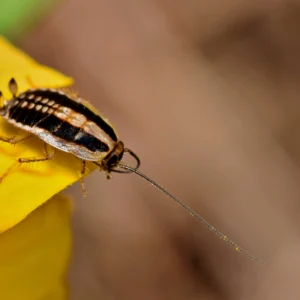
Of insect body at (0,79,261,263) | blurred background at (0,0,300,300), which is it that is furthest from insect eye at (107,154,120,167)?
blurred background at (0,0,300,300)

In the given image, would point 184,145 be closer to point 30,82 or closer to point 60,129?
point 30,82

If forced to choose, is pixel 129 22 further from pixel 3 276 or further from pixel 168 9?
pixel 3 276

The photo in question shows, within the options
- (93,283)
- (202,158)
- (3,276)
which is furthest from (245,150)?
(3,276)

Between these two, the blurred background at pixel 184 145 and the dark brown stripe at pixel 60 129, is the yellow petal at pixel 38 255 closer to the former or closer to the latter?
the dark brown stripe at pixel 60 129

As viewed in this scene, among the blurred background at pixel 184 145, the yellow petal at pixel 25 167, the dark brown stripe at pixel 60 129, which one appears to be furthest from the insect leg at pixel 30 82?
the blurred background at pixel 184 145

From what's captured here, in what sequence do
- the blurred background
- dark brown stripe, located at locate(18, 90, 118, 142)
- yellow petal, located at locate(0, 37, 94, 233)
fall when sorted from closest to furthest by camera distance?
1. yellow petal, located at locate(0, 37, 94, 233)
2. dark brown stripe, located at locate(18, 90, 118, 142)
3. the blurred background

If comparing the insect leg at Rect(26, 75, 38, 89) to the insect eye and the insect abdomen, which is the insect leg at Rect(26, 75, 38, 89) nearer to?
the insect abdomen

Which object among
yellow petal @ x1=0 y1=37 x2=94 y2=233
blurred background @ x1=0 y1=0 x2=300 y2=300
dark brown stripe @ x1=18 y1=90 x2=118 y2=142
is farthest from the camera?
blurred background @ x1=0 y1=0 x2=300 y2=300
